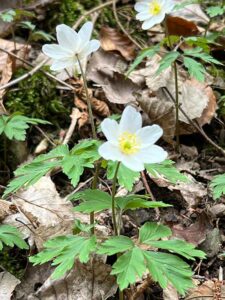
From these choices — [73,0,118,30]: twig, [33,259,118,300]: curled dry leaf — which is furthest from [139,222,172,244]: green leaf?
[73,0,118,30]: twig

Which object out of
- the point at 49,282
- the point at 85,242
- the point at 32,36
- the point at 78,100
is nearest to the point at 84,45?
the point at 85,242

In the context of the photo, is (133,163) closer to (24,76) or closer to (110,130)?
(110,130)

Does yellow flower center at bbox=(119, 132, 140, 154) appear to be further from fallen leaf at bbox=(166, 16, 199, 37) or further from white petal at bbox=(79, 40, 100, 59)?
fallen leaf at bbox=(166, 16, 199, 37)

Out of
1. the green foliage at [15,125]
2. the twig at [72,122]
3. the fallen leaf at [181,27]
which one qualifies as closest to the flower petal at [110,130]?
the green foliage at [15,125]

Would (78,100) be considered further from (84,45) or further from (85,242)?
(85,242)

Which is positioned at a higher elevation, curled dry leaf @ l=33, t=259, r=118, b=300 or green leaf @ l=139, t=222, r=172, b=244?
green leaf @ l=139, t=222, r=172, b=244

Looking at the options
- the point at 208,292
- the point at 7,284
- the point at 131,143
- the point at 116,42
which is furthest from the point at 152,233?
the point at 116,42
